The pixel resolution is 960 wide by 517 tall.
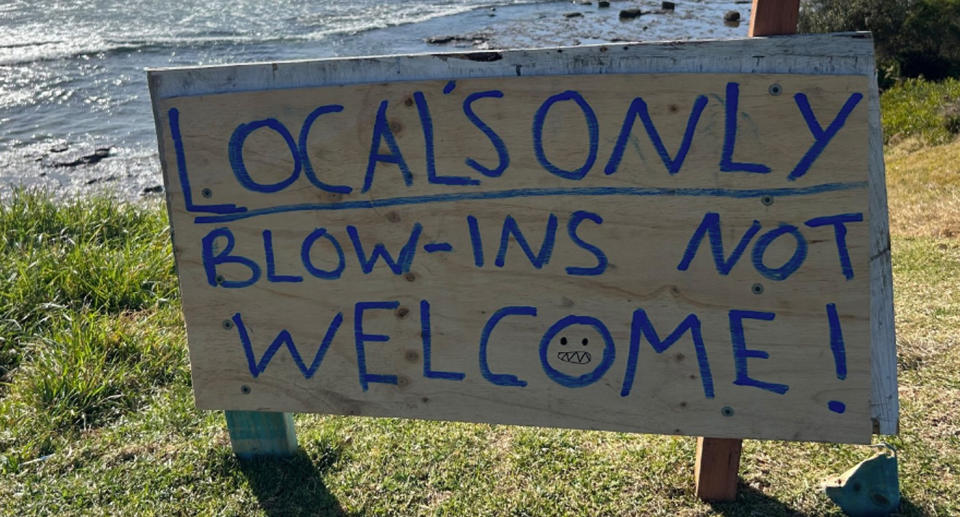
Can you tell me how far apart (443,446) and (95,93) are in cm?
1716

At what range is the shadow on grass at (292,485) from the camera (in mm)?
2617

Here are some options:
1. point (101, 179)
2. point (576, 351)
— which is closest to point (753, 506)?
point (576, 351)

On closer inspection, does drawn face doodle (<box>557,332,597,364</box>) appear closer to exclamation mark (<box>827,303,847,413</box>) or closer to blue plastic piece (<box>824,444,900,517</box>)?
exclamation mark (<box>827,303,847,413</box>)

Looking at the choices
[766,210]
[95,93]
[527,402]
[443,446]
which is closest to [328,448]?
[443,446]

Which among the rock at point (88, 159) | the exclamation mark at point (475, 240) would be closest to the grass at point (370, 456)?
the exclamation mark at point (475, 240)

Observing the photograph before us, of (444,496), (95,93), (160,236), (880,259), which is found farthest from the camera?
(95,93)

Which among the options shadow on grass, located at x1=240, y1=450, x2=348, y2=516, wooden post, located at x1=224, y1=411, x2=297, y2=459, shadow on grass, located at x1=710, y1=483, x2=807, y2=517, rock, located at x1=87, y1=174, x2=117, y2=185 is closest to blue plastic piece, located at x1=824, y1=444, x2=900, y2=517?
shadow on grass, located at x1=710, y1=483, x2=807, y2=517

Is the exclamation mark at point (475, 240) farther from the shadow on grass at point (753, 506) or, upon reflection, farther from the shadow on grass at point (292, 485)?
the shadow on grass at point (753, 506)

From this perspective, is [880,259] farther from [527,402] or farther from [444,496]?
[444,496]

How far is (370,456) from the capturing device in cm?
289

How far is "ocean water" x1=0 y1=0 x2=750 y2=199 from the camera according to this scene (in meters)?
13.2

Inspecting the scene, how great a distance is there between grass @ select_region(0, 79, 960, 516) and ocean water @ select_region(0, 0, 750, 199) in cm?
773

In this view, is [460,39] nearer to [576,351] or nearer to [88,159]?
[88,159]

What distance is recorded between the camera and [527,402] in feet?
7.51
